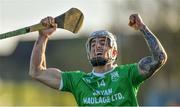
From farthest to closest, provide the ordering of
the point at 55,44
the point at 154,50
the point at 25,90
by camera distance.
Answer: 1. the point at 55,44
2. the point at 25,90
3. the point at 154,50

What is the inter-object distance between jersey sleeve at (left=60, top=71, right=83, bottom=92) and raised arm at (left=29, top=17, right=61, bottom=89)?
6 cm

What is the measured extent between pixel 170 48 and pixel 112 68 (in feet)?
112

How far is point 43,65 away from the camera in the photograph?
1412cm

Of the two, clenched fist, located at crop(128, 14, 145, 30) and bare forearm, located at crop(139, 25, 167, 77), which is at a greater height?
clenched fist, located at crop(128, 14, 145, 30)

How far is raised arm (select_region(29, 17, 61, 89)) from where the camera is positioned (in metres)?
13.9

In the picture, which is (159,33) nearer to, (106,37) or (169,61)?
(169,61)

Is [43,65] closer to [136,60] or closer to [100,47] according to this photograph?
[100,47]

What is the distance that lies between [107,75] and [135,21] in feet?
2.26

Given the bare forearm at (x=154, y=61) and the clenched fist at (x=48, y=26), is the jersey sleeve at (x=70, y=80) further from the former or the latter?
the bare forearm at (x=154, y=61)

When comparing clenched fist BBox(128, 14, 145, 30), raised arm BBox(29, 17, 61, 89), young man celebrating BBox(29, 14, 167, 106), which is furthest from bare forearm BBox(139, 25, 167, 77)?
raised arm BBox(29, 17, 61, 89)

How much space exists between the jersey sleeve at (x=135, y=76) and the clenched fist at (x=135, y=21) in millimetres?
438

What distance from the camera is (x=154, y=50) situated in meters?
13.5

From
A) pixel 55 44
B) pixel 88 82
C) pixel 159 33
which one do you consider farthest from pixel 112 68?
pixel 55 44

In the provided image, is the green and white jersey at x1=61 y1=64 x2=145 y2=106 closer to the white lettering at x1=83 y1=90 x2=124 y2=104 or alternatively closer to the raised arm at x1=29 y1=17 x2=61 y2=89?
the white lettering at x1=83 y1=90 x2=124 y2=104
